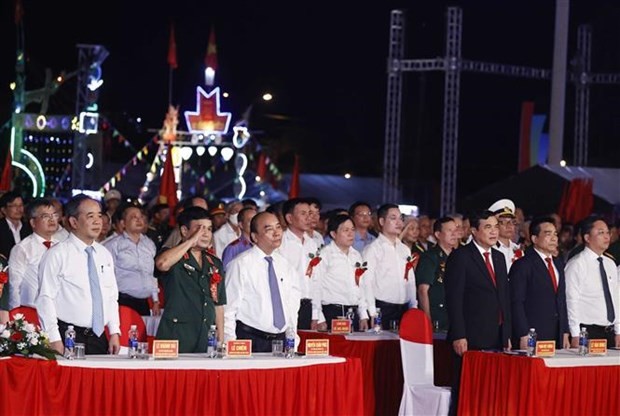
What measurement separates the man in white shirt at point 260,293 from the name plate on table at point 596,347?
2.04m

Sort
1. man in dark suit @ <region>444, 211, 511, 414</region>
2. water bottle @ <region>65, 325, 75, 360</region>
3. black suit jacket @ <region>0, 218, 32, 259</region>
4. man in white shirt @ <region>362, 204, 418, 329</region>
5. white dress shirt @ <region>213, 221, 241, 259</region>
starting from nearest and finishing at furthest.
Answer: water bottle @ <region>65, 325, 75, 360</region> → man in dark suit @ <region>444, 211, 511, 414</region> → man in white shirt @ <region>362, 204, 418, 329</region> → black suit jacket @ <region>0, 218, 32, 259</region> → white dress shirt @ <region>213, 221, 241, 259</region>

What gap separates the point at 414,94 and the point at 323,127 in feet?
26.2

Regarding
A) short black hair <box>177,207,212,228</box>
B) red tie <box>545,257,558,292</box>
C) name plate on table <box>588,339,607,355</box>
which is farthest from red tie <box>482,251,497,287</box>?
short black hair <box>177,207,212,228</box>

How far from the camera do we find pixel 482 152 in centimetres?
4331

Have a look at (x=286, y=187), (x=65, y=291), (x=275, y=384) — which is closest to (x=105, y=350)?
(x=65, y=291)

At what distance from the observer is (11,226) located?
1185 centimetres

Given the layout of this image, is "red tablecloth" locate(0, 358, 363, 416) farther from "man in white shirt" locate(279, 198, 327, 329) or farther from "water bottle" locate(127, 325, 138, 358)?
"man in white shirt" locate(279, 198, 327, 329)

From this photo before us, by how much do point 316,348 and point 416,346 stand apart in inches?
52.4

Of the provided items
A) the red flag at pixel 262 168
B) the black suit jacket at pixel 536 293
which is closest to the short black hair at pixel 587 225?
the black suit jacket at pixel 536 293

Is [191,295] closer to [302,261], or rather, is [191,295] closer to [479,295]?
[479,295]

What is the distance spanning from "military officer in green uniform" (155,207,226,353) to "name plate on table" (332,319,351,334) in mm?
2031

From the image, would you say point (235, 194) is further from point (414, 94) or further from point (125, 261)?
point (125, 261)

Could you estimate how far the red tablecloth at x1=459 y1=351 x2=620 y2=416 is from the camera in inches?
320

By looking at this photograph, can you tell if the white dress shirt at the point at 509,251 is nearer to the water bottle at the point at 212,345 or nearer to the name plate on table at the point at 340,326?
the name plate on table at the point at 340,326
